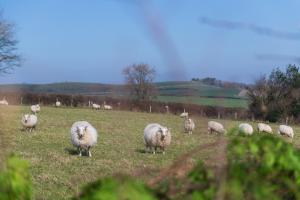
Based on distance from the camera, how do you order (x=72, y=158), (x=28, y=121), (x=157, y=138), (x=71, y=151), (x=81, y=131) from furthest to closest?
(x=28, y=121)
(x=157, y=138)
(x=71, y=151)
(x=81, y=131)
(x=72, y=158)

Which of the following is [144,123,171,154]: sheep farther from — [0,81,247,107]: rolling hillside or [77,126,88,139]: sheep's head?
[0,81,247,107]: rolling hillside

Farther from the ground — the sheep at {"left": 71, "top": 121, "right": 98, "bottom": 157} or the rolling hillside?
the rolling hillside

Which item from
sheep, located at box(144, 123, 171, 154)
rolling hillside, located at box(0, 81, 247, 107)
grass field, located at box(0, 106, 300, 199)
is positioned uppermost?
rolling hillside, located at box(0, 81, 247, 107)

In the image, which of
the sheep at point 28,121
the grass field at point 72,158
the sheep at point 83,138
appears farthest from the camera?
the sheep at point 28,121

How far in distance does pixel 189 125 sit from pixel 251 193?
27.7 metres

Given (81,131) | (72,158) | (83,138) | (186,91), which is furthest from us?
(81,131)

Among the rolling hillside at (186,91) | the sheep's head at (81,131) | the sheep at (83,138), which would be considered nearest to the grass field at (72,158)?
the sheep at (83,138)

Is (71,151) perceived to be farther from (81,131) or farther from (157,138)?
(157,138)

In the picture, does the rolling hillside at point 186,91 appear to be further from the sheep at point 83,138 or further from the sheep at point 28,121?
the sheep at point 28,121

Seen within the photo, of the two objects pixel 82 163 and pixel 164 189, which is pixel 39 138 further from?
pixel 164 189

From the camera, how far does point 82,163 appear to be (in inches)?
603

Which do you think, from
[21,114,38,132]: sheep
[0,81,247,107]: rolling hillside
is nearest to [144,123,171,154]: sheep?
[21,114,38,132]: sheep

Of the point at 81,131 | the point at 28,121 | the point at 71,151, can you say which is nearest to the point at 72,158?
the point at 81,131

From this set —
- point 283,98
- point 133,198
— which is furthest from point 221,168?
point 283,98
